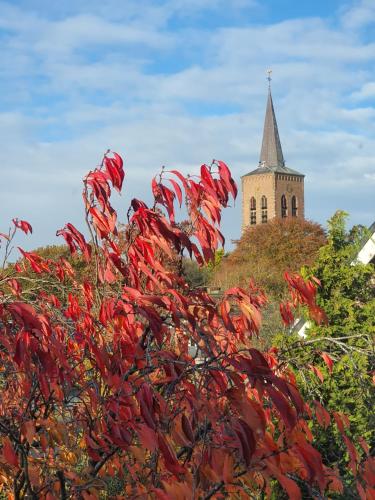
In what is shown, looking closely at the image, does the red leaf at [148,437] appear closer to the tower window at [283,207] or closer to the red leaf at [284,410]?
the red leaf at [284,410]

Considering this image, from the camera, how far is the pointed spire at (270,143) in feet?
326

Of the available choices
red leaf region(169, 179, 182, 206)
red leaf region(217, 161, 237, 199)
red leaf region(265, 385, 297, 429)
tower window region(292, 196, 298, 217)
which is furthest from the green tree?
tower window region(292, 196, 298, 217)

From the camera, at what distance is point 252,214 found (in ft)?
377

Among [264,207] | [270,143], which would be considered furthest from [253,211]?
[270,143]

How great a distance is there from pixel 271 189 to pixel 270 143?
917cm

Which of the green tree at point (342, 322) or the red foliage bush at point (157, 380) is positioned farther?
the green tree at point (342, 322)

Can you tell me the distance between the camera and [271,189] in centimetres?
10981

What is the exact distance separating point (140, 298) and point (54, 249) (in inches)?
1563

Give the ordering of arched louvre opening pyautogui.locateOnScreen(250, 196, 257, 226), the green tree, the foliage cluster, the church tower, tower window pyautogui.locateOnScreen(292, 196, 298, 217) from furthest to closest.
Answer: tower window pyautogui.locateOnScreen(292, 196, 298, 217), arched louvre opening pyautogui.locateOnScreen(250, 196, 257, 226), the church tower, the foliage cluster, the green tree

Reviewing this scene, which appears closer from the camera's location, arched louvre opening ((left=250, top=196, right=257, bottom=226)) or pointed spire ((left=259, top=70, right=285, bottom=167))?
pointed spire ((left=259, top=70, right=285, bottom=167))

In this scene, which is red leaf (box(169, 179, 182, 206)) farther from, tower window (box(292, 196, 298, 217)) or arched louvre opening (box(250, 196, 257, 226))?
tower window (box(292, 196, 298, 217))

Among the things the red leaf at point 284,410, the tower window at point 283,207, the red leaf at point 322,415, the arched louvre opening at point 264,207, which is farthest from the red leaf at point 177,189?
the tower window at point 283,207

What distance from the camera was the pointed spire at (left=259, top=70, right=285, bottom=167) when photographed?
99375 mm

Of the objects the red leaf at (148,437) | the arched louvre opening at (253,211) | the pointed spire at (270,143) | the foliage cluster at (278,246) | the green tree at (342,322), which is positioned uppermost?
the pointed spire at (270,143)
